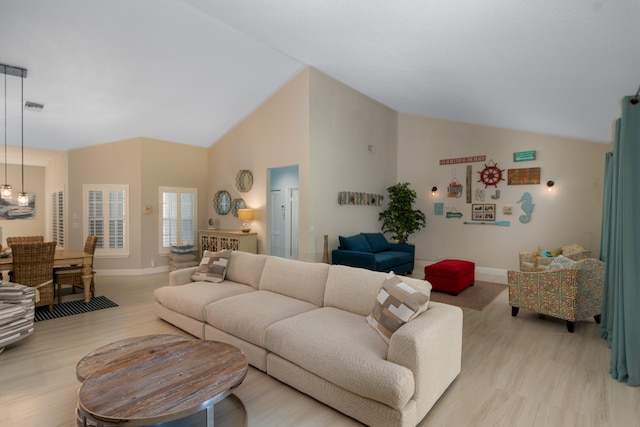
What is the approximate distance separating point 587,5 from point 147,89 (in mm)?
5611

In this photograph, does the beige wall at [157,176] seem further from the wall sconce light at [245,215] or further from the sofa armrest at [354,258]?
the sofa armrest at [354,258]

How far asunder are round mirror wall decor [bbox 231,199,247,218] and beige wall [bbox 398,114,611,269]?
4.00m

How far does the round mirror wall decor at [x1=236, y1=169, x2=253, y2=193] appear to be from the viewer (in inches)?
271

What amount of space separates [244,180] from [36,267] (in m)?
3.76

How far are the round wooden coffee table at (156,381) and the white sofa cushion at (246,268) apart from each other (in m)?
1.44

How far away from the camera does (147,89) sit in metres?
5.20

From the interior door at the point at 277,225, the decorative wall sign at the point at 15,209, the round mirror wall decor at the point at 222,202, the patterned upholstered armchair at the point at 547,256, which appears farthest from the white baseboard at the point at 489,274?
the decorative wall sign at the point at 15,209

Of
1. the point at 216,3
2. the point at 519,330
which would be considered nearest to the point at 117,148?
the point at 216,3

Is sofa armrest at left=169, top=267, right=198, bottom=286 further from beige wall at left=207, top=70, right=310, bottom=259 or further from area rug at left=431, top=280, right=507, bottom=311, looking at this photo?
area rug at left=431, top=280, right=507, bottom=311

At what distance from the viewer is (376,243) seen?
678 centimetres

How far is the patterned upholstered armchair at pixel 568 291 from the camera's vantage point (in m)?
3.62

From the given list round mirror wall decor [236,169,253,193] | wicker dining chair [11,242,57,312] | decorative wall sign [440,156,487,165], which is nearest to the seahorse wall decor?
decorative wall sign [440,156,487,165]

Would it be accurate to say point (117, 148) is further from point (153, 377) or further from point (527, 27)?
point (527, 27)

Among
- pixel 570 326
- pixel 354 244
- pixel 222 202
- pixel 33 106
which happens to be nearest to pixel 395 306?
pixel 570 326
